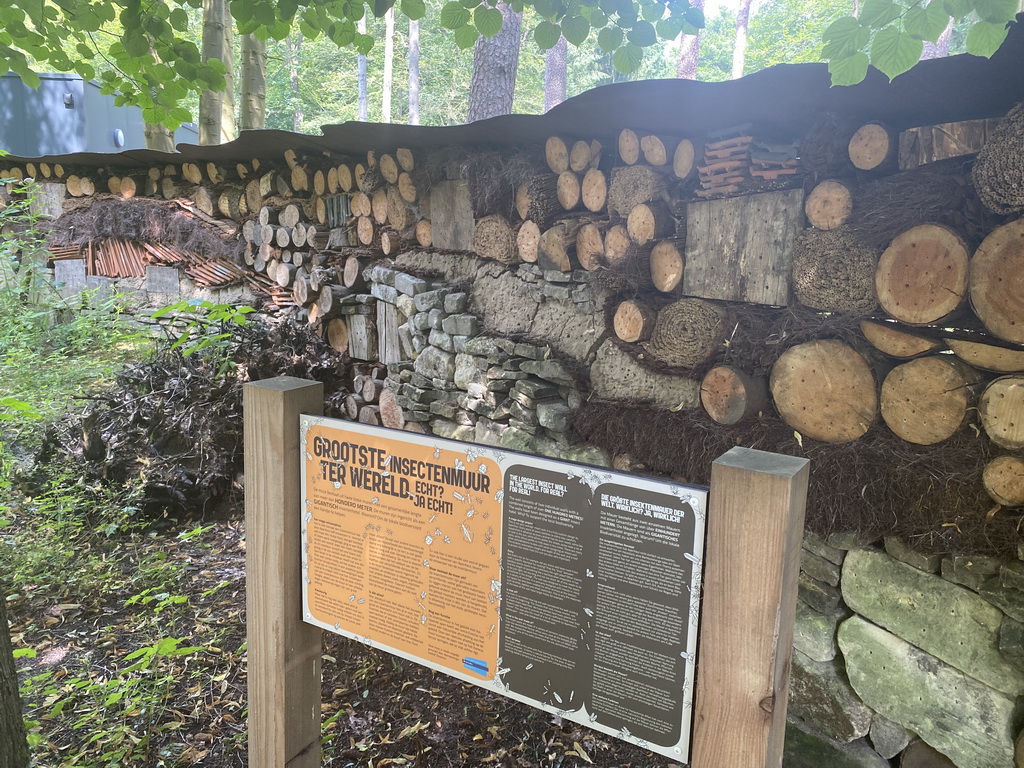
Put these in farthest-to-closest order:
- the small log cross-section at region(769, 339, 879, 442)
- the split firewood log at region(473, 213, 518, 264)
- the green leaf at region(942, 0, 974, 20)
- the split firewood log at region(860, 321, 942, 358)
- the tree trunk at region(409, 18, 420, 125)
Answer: the tree trunk at region(409, 18, 420, 125), the split firewood log at region(473, 213, 518, 264), the small log cross-section at region(769, 339, 879, 442), the split firewood log at region(860, 321, 942, 358), the green leaf at region(942, 0, 974, 20)

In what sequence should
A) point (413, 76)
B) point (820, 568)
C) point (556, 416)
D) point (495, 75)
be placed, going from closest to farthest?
point (820, 568) < point (556, 416) < point (495, 75) < point (413, 76)

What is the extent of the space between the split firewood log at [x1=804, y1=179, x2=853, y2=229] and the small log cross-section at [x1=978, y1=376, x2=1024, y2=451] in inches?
29.1

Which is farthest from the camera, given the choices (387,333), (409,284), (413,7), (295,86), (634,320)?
(295,86)

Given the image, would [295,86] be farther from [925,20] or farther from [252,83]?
[925,20]

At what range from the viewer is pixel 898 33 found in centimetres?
171

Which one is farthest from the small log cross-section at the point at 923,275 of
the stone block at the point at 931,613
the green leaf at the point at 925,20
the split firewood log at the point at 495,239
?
the split firewood log at the point at 495,239

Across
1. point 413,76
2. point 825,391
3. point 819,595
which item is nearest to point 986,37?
point 825,391

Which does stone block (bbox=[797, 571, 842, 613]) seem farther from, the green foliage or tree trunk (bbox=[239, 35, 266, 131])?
tree trunk (bbox=[239, 35, 266, 131])

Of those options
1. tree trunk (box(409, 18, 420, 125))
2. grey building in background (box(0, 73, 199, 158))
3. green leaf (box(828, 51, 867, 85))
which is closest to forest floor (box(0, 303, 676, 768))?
green leaf (box(828, 51, 867, 85))

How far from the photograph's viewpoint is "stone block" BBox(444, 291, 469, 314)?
4.14 meters

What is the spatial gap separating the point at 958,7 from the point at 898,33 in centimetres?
24

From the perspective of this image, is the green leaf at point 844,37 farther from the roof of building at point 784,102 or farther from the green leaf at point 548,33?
the green leaf at point 548,33

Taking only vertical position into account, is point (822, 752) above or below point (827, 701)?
below

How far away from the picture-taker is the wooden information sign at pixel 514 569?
4.78 feet
